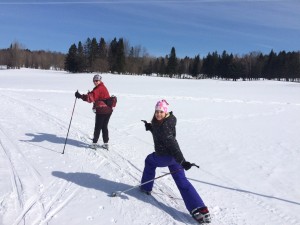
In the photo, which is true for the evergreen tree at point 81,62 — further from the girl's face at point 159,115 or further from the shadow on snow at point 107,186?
the girl's face at point 159,115

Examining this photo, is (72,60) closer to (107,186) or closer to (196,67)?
(196,67)

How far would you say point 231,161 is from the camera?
29.8 feet

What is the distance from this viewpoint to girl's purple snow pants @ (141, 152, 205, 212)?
205 inches

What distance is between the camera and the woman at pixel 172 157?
5.12 m

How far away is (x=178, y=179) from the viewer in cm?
548

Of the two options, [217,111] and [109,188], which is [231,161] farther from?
[217,111]

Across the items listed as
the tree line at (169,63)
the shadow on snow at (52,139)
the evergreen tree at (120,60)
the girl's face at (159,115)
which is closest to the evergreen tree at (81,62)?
the tree line at (169,63)

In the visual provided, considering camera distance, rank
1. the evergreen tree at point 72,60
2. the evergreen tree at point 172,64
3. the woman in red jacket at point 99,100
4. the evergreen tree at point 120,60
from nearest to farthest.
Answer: the woman in red jacket at point 99,100, the evergreen tree at point 120,60, the evergreen tree at point 72,60, the evergreen tree at point 172,64

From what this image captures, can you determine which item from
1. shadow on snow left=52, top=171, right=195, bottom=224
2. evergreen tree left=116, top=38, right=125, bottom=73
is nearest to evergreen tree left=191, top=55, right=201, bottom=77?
evergreen tree left=116, top=38, right=125, bottom=73

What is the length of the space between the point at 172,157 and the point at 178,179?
0.37 metres

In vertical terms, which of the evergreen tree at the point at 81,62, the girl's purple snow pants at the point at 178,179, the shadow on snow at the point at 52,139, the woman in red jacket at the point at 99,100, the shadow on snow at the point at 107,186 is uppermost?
the evergreen tree at the point at 81,62

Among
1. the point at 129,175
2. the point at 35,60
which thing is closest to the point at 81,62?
the point at 35,60

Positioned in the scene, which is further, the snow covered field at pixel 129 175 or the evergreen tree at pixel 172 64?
the evergreen tree at pixel 172 64

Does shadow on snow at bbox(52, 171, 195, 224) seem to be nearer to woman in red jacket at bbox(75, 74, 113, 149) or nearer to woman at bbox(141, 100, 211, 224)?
woman at bbox(141, 100, 211, 224)
